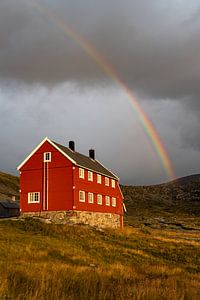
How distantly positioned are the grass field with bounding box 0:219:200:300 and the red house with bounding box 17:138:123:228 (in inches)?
222

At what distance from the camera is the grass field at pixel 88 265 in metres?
10.5

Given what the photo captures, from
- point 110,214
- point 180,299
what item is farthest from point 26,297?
point 110,214

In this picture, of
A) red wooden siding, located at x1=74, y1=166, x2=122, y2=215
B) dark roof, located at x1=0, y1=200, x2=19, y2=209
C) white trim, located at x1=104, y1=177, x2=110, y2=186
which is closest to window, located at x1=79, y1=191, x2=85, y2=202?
red wooden siding, located at x1=74, y1=166, x2=122, y2=215

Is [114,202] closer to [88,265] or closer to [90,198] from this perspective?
[90,198]

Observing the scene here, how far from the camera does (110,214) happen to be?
5859 centimetres

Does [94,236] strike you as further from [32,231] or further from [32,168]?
[32,168]

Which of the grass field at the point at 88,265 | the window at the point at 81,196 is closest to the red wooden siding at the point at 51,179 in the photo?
the window at the point at 81,196

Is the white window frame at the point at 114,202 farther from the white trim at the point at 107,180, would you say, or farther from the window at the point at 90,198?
the window at the point at 90,198

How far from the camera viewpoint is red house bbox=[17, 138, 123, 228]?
47000mm

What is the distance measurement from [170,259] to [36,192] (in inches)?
913

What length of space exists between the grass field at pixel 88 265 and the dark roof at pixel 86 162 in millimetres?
10908

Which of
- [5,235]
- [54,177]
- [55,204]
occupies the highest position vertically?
[54,177]

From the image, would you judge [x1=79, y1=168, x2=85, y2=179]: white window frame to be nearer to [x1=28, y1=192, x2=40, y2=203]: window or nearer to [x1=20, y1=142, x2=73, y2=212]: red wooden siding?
[x1=20, y1=142, x2=73, y2=212]: red wooden siding

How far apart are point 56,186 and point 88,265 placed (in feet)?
83.6
